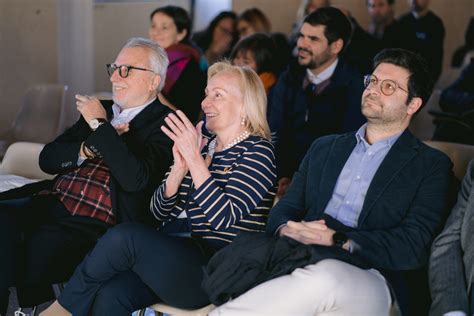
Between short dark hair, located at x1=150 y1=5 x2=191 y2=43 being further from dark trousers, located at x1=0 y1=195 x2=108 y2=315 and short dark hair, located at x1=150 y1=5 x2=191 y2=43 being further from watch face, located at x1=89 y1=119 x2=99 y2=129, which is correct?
dark trousers, located at x1=0 y1=195 x2=108 y2=315

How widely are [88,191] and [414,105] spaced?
1.34 m

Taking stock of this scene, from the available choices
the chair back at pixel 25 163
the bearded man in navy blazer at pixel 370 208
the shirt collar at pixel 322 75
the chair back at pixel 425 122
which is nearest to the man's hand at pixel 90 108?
the chair back at pixel 25 163

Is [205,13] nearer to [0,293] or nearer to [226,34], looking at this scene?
[226,34]

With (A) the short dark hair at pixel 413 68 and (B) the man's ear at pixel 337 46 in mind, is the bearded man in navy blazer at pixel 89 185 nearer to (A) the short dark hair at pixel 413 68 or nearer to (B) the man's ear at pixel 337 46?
(A) the short dark hair at pixel 413 68

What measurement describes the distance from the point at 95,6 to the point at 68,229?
563 centimetres

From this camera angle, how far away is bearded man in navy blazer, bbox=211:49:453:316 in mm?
2373

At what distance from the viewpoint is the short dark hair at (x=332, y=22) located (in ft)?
13.9

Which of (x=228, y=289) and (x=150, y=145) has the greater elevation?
(x=150, y=145)

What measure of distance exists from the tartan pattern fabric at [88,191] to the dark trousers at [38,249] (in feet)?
0.12

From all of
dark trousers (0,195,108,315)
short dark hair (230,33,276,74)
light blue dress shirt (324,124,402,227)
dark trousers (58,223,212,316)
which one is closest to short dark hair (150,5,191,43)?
short dark hair (230,33,276,74)

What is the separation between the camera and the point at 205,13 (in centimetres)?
900

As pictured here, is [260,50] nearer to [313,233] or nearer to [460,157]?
[460,157]

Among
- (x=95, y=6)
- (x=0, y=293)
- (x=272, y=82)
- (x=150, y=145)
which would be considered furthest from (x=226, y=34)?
(x=0, y=293)

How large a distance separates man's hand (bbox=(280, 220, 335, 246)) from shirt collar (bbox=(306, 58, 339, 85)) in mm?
1547
